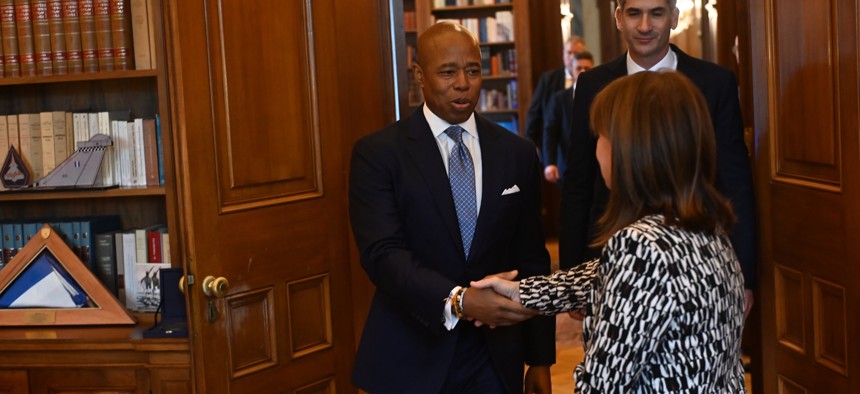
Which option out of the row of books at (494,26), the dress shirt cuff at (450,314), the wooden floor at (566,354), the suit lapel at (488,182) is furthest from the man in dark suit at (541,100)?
the dress shirt cuff at (450,314)

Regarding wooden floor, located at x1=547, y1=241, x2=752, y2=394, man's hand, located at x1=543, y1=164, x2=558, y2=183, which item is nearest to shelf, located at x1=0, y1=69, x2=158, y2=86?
wooden floor, located at x1=547, y1=241, x2=752, y2=394

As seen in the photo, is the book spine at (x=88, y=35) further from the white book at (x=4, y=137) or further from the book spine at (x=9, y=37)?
the white book at (x=4, y=137)

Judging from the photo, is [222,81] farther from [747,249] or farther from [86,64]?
[747,249]

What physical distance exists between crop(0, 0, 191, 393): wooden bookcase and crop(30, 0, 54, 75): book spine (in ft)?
0.34

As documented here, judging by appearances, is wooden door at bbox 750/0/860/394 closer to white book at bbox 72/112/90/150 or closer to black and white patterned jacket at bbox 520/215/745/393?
black and white patterned jacket at bbox 520/215/745/393

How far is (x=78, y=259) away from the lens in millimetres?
3695

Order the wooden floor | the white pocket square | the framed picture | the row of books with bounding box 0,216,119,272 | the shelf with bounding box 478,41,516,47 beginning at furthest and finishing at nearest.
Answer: the shelf with bounding box 478,41,516,47
the wooden floor
the row of books with bounding box 0,216,119,272
the framed picture
the white pocket square

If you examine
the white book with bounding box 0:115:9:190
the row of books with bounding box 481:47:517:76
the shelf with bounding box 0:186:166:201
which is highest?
the row of books with bounding box 481:47:517:76

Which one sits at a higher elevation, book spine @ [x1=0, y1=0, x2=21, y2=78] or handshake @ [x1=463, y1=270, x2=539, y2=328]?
book spine @ [x1=0, y1=0, x2=21, y2=78]

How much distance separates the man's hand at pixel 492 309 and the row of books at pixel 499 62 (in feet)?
25.0

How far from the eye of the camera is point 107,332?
11.7 ft

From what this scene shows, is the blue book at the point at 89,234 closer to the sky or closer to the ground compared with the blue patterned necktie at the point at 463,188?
closer to the ground

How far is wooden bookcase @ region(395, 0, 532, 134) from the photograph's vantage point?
385 inches

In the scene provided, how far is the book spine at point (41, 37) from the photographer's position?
379 centimetres
